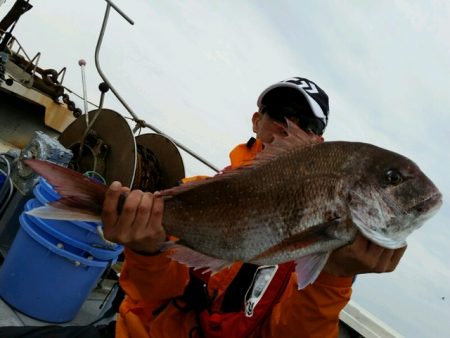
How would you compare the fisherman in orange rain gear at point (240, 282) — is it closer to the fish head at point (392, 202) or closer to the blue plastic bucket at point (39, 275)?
the fish head at point (392, 202)

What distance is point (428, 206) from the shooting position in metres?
1.79

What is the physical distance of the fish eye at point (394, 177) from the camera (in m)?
1.87

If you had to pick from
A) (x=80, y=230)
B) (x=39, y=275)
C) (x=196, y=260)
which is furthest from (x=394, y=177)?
(x=39, y=275)

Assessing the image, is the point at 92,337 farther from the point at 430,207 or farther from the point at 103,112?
the point at 103,112

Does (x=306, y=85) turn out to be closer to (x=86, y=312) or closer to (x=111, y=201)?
(x=111, y=201)

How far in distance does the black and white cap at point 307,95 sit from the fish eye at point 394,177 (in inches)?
43.7

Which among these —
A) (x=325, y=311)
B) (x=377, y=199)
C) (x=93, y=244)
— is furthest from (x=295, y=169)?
(x=93, y=244)

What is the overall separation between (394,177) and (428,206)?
0.19m

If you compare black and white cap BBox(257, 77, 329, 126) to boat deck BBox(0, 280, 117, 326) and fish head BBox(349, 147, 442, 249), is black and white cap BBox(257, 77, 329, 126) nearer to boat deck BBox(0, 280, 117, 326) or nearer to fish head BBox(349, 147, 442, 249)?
fish head BBox(349, 147, 442, 249)

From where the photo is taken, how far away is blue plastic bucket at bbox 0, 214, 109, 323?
3.58 metres

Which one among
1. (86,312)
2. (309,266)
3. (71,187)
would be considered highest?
(309,266)

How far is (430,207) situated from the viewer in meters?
1.79

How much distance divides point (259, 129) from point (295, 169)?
1.12 meters

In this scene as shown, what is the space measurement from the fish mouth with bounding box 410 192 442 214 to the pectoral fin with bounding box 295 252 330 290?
43cm
